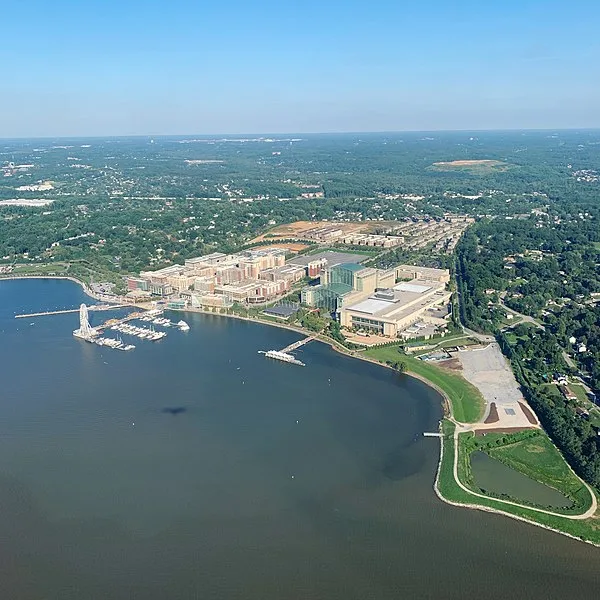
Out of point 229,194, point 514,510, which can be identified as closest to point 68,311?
point 514,510

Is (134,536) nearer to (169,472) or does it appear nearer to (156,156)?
(169,472)

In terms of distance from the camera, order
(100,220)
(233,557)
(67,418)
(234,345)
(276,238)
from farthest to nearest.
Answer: (100,220), (276,238), (234,345), (67,418), (233,557)

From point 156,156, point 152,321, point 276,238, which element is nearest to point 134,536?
point 152,321

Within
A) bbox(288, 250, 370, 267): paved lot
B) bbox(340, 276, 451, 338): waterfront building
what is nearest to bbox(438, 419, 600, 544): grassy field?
bbox(340, 276, 451, 338): waterfront building

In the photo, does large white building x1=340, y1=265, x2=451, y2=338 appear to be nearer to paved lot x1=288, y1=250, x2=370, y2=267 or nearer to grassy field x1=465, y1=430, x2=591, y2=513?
paved lot x1=288, y1=250, x2=370, y2=267

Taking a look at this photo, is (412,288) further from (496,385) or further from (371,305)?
(496,385)

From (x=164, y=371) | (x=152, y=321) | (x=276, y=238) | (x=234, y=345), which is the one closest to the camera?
(x=164, y=371)
